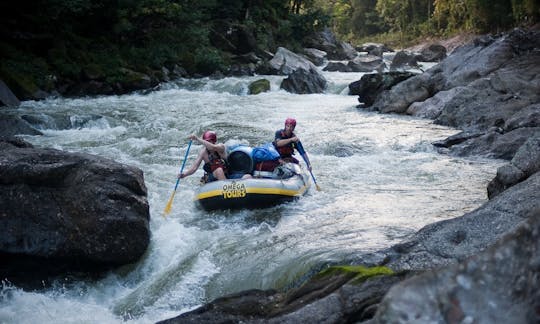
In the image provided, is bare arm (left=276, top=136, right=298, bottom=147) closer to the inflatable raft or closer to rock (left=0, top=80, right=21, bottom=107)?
the inflatable raft

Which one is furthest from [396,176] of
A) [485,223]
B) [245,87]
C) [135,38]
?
[135,38]

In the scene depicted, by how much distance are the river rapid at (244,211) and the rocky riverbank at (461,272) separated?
779 millimetres

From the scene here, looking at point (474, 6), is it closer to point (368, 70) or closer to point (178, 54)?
point (368, 70)

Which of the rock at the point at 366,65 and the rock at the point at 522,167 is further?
the rock at the point at 366,65

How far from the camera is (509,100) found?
1221 cm

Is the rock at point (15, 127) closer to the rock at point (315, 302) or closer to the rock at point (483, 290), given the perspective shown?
the rock at point (315, 302)

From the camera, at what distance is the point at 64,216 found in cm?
532

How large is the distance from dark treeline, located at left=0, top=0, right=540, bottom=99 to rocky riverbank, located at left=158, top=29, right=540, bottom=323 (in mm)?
11529

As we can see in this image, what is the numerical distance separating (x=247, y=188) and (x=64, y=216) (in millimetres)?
2547

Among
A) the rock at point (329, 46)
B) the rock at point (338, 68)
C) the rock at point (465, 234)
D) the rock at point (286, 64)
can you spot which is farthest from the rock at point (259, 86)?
the rock at point (329, 46)

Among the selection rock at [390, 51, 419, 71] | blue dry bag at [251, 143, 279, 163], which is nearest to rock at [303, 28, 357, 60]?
rock at [390, 51, 419, 71]

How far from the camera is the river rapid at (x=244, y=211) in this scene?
16.6 ft

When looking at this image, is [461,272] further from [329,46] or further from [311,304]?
[329,46]

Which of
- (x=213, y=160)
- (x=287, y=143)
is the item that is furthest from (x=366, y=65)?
(x=213, y=160)
